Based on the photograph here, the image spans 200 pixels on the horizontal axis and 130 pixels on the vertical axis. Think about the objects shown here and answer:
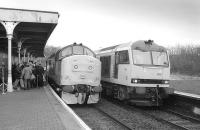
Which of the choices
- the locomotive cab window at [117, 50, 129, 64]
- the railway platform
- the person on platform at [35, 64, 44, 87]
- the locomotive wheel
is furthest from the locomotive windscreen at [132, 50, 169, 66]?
the person on platform at [35, 64, 44, 87]

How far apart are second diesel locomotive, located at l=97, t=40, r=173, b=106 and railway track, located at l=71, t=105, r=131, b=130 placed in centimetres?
164

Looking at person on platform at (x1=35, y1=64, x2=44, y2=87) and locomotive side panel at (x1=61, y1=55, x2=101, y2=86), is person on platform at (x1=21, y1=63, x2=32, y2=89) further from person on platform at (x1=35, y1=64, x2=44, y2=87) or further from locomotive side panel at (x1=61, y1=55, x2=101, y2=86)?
locomotive side panel at (x1=61, y1=55, x2=101, y2=86)

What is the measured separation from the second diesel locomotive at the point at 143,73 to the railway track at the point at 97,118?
1643mm

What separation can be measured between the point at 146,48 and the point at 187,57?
44.5m

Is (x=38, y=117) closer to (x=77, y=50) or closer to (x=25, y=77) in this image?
(x=77, y=50)

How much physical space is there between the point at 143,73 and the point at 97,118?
317 centimetres

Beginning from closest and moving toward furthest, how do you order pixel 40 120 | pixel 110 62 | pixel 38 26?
pixel 40 120 < pixel 110 62 < pixel 38 26

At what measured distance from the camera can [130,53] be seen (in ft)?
47.5

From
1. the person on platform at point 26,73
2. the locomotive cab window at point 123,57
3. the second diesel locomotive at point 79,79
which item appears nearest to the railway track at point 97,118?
the second diesel locomotive at point 79,79

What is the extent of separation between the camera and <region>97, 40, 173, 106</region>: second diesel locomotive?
46.4ft

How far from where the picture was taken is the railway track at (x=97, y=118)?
1109 cm

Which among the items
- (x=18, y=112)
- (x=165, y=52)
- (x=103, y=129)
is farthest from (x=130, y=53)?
(x=18, y=112)

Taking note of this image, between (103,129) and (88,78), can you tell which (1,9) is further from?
(103,129)

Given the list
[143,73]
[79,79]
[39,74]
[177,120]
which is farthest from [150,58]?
[39,74]
